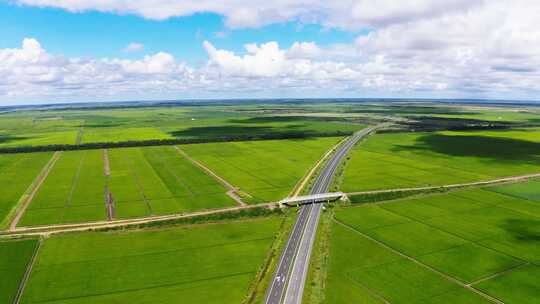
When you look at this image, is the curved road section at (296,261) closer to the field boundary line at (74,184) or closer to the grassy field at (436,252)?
the grassy field at (436,252)

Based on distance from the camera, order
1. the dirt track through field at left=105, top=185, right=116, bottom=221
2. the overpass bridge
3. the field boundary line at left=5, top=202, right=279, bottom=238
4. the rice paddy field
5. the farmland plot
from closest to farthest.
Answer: the field boundary line at left=5, top=202, right=279, bottom=238 → the dirt track through field at left=105, top=185, right=116, bottom=221 → the rice paddy field → the farmland plot → the overpass bridge

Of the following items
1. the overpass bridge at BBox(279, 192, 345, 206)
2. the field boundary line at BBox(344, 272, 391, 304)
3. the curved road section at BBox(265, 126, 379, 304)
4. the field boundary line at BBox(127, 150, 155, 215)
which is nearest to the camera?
the field boundary line at BBox(344, 272, 391, 304)

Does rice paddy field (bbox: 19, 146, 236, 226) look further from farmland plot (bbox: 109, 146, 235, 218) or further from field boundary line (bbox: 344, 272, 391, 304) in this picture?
field boundary line (bbox: 344, 272, 391, 304)

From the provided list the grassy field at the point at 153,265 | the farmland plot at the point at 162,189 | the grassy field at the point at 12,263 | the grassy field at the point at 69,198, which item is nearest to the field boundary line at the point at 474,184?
the grassy field at the point at 153,265

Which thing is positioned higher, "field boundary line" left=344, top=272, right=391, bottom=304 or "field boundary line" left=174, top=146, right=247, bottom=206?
"field boundary line" left=174, top=146, right=247, bottom=206

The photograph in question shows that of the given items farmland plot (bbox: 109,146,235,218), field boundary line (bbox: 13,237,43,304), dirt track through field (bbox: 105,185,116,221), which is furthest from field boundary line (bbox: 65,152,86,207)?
field boundary line (bbox: 13,237,43,304)

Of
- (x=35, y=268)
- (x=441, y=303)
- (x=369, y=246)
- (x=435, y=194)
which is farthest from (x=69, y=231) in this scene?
(x=435, y=194)
